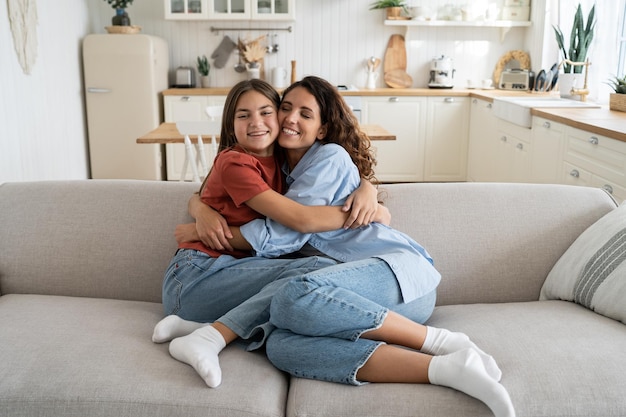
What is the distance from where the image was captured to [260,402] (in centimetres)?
141

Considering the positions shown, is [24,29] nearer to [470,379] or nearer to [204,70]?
[204,70]

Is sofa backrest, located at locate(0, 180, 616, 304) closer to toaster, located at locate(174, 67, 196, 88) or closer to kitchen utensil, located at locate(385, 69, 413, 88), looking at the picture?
toaster, located at locate(174, 67, 196, 88)

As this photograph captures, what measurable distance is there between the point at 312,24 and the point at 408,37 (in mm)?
871

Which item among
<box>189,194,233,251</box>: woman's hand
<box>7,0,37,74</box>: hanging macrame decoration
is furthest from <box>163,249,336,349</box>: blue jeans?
<box>7,0,37,74</box>: hanging macrame decoration

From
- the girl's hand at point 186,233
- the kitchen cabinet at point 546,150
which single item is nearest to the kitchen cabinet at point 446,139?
the kitchen cabinet at point 546,150

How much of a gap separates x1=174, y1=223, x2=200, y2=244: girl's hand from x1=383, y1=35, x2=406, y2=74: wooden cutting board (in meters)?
4.45

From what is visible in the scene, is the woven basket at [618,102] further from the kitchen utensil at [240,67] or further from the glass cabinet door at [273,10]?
the kitchen utensil at [240,67]

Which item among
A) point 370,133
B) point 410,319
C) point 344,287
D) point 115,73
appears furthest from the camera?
point 115,73

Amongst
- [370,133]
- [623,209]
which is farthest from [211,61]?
[623,209]

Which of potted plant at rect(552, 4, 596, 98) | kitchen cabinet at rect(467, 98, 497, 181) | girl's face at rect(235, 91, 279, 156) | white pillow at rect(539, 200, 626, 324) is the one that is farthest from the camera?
kitchen cabinet at rect(467, 98, 497, 181)

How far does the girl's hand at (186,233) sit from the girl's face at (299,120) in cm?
35

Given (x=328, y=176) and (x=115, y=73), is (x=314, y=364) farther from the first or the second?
(x=115, y=73)

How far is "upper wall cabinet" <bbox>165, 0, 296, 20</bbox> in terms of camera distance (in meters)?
5.62

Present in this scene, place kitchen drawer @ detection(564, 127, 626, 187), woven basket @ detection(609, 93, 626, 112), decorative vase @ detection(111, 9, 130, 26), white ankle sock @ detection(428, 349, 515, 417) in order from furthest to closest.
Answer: decorative vase @ detection(111, 9, 130, 26) < woven basket @ detection(609, 93, 626, 112) < kitchen drawer @ detection(564, 127, 626, 187) < white ankle sock @ detection(428, 349, 515, 417)
